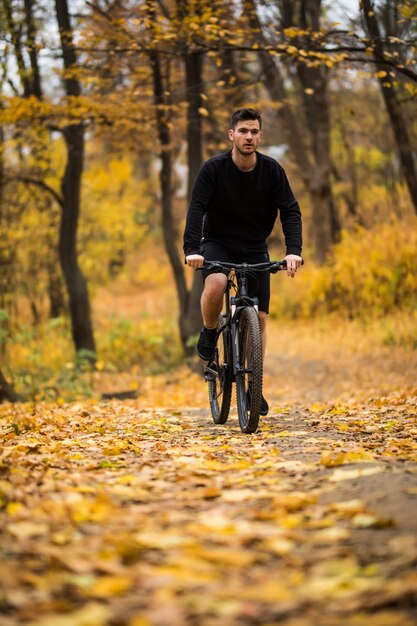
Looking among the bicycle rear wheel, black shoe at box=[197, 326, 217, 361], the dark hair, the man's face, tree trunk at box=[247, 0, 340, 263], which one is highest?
tree trunk at box=[247, 0, 340, 263]

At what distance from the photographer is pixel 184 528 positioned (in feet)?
10.7

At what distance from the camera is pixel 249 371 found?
5.99m

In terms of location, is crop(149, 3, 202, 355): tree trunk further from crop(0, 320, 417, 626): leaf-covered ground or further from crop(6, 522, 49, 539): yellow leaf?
crop(6, 522, 49, 539): yellow leaf

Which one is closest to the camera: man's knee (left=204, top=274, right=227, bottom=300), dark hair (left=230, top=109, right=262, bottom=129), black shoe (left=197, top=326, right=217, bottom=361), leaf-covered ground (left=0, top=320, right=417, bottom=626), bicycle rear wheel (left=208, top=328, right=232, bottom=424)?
leaf-covered ground (left=0, top=320, right=417, bottom=626)

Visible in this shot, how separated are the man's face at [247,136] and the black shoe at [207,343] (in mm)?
1653

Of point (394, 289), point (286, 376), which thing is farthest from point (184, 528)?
point (394, 289)

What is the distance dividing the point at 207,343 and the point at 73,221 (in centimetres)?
882

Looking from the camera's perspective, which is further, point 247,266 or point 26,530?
point 247,266

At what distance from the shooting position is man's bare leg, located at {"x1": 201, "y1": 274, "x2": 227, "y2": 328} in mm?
6318

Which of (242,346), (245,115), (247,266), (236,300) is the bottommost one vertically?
(242,346)

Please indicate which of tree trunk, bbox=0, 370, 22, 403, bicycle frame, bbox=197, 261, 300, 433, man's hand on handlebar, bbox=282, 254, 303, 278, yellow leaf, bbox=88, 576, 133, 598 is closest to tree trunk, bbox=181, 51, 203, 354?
tree trunk, bbox=0, 370, 22, 403

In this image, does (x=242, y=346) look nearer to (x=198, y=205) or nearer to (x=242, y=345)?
(x=242, y=345)

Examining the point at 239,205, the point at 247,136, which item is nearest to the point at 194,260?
the point at 239,205

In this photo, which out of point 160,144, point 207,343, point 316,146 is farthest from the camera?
point 316,146
